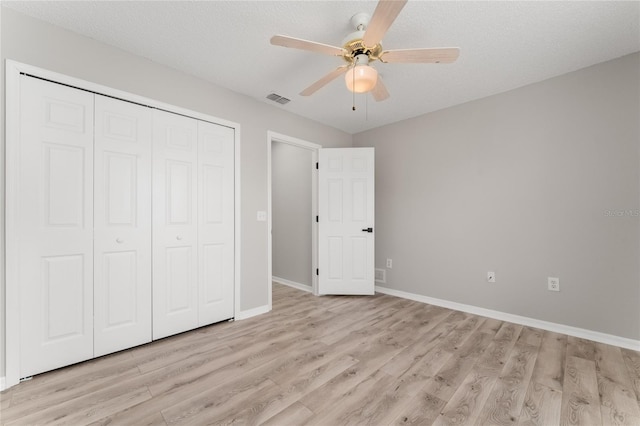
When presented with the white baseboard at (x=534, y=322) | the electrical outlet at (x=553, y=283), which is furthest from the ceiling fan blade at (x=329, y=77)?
the white baseboard at (x=534, y=322)

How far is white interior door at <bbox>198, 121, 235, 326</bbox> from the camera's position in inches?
107

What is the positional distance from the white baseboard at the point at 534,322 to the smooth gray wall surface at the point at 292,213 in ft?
5.16

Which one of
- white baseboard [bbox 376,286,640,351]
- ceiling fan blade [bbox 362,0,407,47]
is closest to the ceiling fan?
ceiling fan blade [bbox 362,0,407,47]

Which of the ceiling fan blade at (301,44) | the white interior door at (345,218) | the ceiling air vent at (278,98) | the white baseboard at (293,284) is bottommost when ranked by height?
the white baseboard at (293,284)

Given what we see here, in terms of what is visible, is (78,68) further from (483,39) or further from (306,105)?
(483,39)

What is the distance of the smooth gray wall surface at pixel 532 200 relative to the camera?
234 centimetres

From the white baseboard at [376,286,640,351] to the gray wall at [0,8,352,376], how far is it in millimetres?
2101

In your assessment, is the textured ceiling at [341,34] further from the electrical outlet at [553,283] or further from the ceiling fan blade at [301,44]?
the electrical outlet at [553,283]

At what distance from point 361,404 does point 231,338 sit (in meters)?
1.40

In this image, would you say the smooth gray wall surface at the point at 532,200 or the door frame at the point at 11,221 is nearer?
the door frame at the point at 11,221

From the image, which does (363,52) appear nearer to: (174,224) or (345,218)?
(174,224)

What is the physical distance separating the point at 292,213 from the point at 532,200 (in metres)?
3.22

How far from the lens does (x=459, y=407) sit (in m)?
1.57

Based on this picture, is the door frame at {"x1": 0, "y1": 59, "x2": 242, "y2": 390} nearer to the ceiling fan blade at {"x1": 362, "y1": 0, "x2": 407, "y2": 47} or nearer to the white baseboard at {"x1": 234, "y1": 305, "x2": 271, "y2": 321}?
the white baseboard at {"x1": 234, "y1": 305, "x2": 271, "y2": 321}
